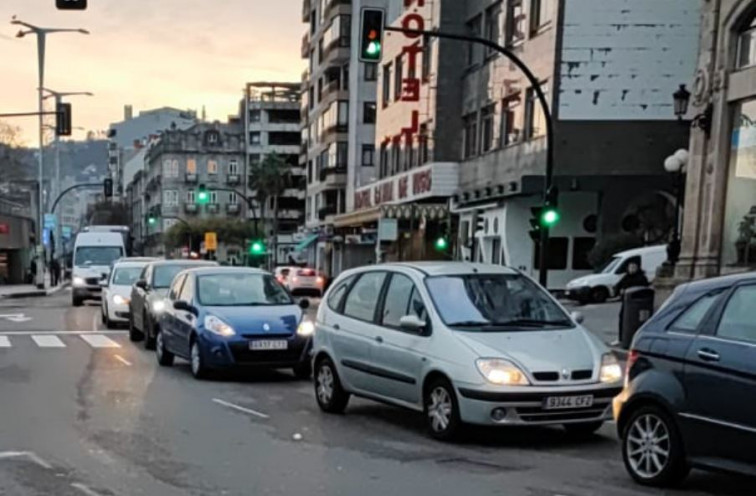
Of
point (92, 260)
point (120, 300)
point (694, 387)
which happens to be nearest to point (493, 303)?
point (694, 387)

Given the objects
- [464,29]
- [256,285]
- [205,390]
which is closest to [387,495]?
[205,390]

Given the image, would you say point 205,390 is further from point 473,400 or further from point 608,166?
point 608,166

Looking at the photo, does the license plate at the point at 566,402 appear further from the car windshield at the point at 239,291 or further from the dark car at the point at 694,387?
the car windshield at the point at 239,291

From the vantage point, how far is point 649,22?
1299 inches

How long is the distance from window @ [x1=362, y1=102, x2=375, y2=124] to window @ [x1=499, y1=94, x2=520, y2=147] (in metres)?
31.6

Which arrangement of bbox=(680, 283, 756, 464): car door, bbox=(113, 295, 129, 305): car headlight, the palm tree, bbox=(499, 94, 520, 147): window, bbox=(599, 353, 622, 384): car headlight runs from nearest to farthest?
1. bbox=(680, 283, 756, 464): car door
2. bbox=(599, 353, 622, 384): car headlight
3. bbox=(113, 295, 129, 305): car headlight
4. bbox=(499, 94, 520, 147): window
5. the palm tree

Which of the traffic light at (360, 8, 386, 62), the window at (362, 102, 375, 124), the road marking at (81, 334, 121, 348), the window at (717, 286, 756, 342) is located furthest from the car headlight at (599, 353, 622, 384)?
the window at (362, 102, 375, 124)

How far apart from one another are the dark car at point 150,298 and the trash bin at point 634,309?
740cm

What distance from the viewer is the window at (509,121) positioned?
119 feet

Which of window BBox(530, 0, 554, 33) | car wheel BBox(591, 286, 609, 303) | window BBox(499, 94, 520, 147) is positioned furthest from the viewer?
window BBox(499, 94, 520, 147)

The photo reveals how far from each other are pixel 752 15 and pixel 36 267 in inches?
1707

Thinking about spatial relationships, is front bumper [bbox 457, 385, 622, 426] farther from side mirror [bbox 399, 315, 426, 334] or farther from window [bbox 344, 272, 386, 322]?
window [bbox 344, 272, 386, 322]

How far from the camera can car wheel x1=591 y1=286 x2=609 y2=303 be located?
1223 inches

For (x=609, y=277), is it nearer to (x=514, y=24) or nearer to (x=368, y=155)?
(x=514, y=24)
